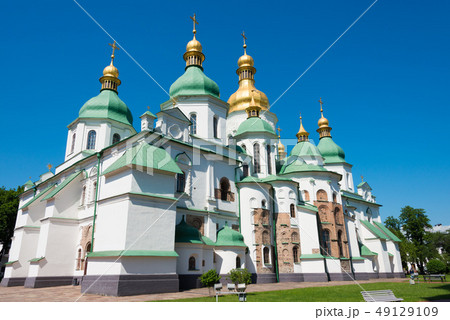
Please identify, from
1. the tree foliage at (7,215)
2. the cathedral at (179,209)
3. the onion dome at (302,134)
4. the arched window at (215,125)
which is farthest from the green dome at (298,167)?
the tree foliage at (7,215)

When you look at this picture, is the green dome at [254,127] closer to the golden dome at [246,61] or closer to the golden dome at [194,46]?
the golden dome at [194,46]

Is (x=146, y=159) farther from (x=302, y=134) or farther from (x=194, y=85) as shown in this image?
(x=302, y=134)

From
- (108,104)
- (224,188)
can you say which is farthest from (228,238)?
(108,104)

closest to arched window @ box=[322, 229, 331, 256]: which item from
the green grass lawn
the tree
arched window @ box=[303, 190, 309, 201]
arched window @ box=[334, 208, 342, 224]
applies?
arched window @ box=[334, 208, 342, 224]

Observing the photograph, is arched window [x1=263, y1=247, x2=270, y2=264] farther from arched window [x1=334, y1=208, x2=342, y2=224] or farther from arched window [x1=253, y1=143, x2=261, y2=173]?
arched window [x1=334, y1=208, x2=342, y2=224]

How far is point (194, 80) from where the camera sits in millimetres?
25391

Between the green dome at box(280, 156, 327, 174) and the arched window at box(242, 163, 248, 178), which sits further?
the green dome at box(280, 156, 327, 174)

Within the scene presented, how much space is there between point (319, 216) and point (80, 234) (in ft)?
62.1

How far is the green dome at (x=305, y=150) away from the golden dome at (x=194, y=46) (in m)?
13.9

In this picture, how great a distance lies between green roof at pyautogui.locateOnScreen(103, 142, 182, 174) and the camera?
16.2 meters

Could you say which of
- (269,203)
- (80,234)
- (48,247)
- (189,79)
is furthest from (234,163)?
(48,247)

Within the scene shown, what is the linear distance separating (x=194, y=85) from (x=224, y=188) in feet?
28.4

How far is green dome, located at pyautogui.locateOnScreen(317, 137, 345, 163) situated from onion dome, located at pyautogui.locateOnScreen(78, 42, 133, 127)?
2344 cm

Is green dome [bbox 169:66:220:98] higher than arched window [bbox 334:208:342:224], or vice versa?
green dome [bbox 169:66:220:98]
